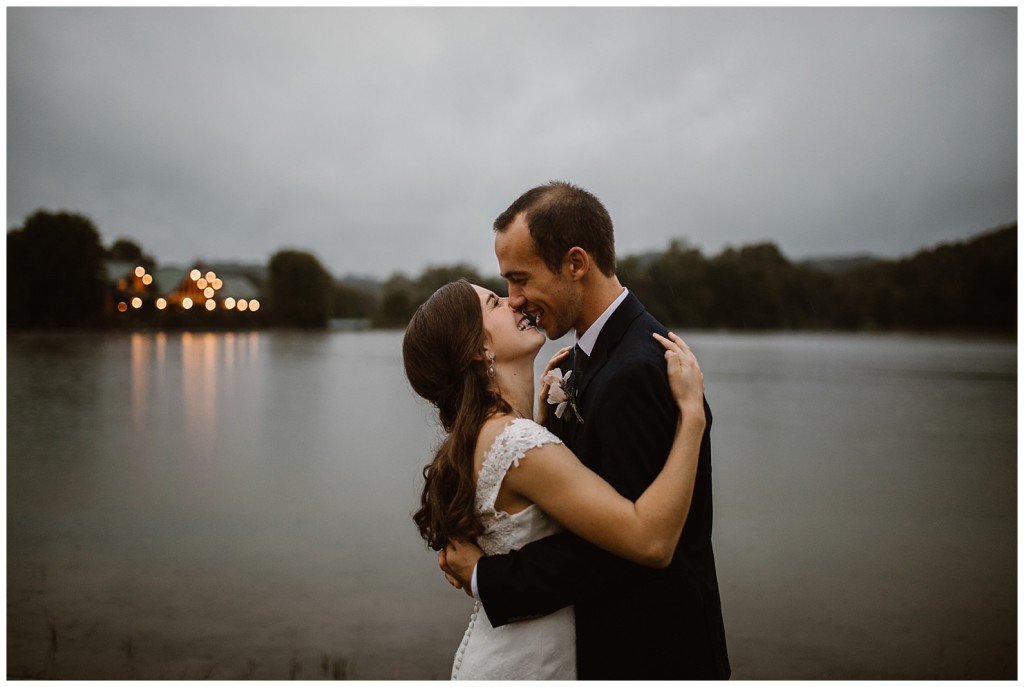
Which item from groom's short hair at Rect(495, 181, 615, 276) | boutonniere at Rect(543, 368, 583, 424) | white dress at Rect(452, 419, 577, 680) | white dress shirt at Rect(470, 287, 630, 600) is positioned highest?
groom's short hair at Rect(495, 181, 615, 276)

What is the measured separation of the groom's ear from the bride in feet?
0.67

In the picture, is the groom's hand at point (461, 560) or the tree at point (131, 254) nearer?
the groom's hand at point (461, 560)

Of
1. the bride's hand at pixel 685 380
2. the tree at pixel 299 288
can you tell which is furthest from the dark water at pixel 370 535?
the tree at pixel 299 288

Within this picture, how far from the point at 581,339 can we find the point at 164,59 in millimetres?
9524

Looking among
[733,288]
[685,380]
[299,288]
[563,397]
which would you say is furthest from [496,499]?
[299,288]

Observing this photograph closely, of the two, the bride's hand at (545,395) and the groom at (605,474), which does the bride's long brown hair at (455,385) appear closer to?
the groom at (605,474)

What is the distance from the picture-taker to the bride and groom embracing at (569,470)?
1891 millimetres

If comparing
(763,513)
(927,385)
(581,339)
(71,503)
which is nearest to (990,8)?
(581,339)

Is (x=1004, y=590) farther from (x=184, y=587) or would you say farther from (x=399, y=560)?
(x=184, y=587)

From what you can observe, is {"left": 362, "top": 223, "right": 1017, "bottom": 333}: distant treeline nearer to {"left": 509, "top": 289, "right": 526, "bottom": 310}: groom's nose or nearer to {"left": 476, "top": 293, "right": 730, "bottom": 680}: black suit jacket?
{"left": 509, "top": 289, "right": 526, "bottom": 310}: groom's nose

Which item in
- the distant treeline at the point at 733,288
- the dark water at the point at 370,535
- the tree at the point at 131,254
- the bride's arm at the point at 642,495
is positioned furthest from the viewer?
the tree at the point at 131,254

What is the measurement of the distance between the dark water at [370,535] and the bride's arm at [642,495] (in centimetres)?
129

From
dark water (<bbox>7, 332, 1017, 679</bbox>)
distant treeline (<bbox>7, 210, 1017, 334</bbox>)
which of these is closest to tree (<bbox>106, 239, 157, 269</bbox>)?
distant treeline (<bbox>7, 210, 1017, 334</bbox>)

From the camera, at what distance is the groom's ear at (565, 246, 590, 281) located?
2.12 m
